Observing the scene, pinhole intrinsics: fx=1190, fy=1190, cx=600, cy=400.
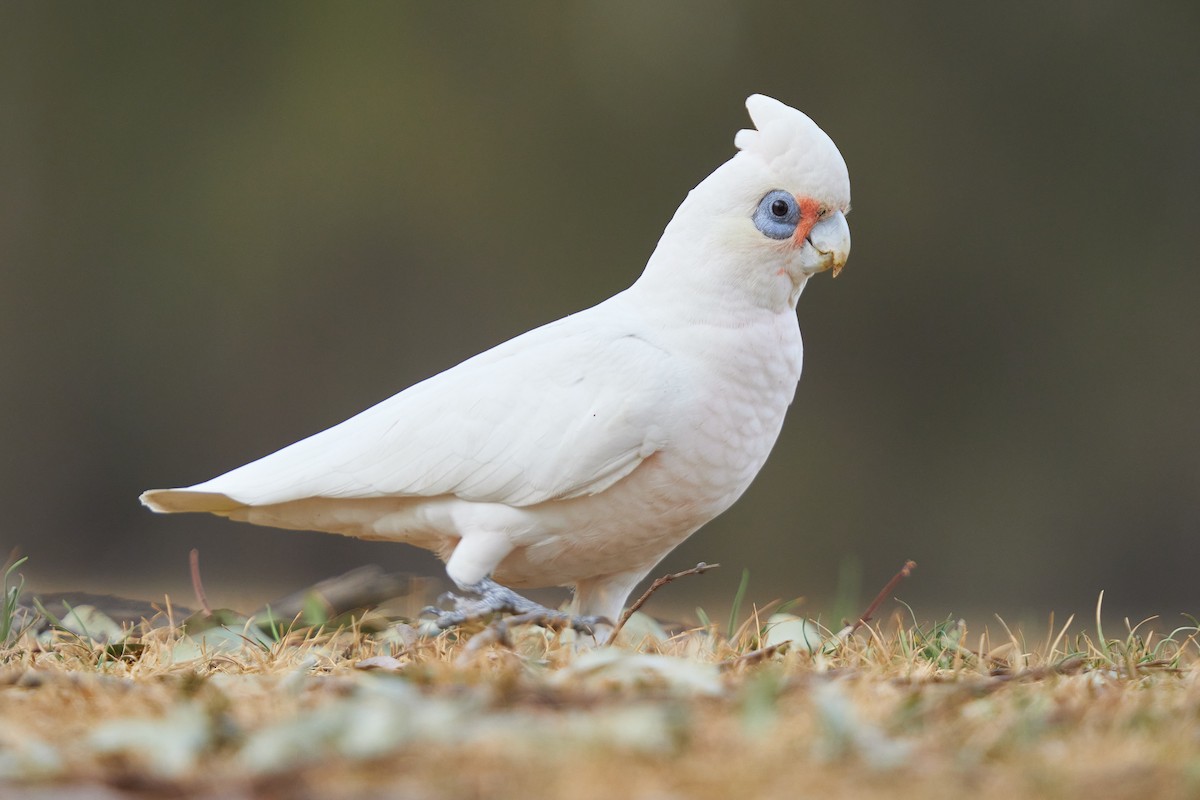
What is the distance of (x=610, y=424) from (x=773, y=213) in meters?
0.48

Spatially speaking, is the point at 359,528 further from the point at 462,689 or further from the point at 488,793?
the point at 488,793

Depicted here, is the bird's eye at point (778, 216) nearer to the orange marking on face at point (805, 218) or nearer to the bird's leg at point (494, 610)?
the orange marking on face at point (805, 218)

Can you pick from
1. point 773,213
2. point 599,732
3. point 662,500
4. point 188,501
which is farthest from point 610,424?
point 599,732

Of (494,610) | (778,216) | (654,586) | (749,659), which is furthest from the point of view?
(778,216)

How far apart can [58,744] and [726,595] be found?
12.5ft

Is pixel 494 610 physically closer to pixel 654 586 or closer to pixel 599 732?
pixel 654 586

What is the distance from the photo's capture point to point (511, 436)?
196cm

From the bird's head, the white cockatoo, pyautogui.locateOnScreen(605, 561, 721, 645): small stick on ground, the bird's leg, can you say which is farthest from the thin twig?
the bird's head

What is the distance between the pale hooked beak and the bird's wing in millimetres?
335

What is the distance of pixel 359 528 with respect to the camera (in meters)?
2.13

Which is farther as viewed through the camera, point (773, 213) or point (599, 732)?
point (773, 213)

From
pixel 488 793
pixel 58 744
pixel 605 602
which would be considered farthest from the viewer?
pixel 605 602

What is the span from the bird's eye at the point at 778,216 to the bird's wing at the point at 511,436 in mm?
286

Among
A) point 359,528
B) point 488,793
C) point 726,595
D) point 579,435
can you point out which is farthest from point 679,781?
point 726,595
